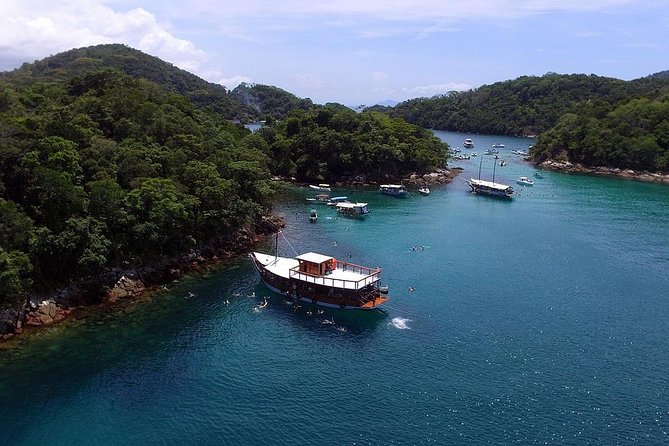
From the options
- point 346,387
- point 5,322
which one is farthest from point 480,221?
point 5,322

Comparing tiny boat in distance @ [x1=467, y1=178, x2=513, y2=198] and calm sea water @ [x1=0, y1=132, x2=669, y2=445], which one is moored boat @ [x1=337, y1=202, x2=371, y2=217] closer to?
calm sea water @ [x1=0, y1=132, x2=669, y2=445]

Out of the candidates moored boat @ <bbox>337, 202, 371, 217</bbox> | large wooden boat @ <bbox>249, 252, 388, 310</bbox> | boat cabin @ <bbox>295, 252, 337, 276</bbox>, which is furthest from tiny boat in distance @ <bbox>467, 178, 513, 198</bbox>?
boat cabin @ <bbox>295, 252, 337, 276</bbox>

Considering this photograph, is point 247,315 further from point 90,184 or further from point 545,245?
point 545,245

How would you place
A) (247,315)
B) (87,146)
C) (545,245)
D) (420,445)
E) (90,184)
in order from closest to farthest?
(420,445)
(247,315)
(90,184)
(87,146)
(545,245)

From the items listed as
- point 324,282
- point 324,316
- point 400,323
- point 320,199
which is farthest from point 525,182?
point 324,316

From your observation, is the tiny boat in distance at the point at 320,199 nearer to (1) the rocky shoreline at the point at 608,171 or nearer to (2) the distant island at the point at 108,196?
(2) the distant island at the point at 108,196

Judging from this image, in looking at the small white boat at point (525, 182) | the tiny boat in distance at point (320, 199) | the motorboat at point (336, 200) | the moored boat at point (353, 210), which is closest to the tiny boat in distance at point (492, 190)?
the small white boat at point (525, 182)
